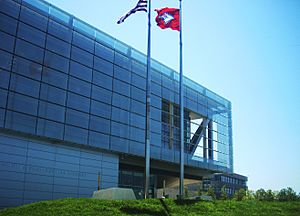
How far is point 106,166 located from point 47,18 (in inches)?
629

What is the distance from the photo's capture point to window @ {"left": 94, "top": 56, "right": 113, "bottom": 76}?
38.7 metres

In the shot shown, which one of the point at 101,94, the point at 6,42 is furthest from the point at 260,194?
the point at 6,42

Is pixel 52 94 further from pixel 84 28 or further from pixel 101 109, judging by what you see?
pixel 84 28

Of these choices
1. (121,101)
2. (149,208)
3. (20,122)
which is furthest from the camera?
(121,101)

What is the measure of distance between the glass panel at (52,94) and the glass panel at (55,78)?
48cm

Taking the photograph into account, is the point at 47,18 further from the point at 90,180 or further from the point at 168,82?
the point at 168,82

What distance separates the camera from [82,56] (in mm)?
37406

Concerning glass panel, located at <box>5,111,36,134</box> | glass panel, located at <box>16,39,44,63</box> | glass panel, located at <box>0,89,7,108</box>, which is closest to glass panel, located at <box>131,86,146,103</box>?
glass panel, located at <box>16,39,44,63</box>

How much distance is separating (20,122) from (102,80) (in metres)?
10.8

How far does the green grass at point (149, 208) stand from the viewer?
58.4 feet

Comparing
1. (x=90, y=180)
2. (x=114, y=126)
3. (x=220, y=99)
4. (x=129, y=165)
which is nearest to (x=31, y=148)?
(x=90, y=180)

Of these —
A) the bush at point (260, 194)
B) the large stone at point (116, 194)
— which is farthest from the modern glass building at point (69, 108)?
the bush at point (260, 194)

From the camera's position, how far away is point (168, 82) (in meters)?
49.1

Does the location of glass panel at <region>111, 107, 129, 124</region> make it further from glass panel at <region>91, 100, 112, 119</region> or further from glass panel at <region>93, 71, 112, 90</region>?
glass panel at <region>93, 71, 112, 90</region>
